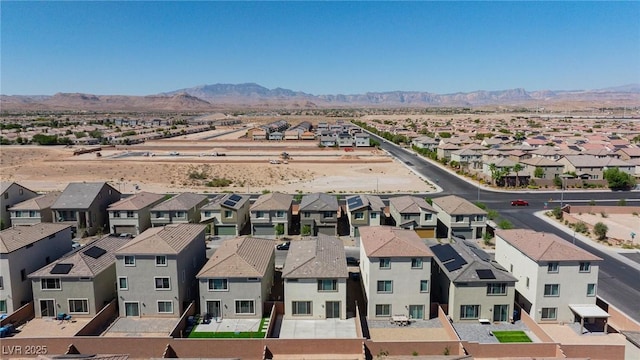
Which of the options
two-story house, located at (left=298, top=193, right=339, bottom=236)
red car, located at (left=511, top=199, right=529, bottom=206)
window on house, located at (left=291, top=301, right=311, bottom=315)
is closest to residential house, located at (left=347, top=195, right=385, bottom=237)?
two-story house, located at (left=298, top=193, right=339, bottom=236)

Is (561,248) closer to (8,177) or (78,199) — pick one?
(78,199)

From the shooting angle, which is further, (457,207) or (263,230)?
(263,230)

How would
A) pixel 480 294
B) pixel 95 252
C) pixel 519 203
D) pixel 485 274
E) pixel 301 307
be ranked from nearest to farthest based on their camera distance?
pixel 480 294, pixel 485 274, pixel 301 307, pixel 95 252, pixel 519 203

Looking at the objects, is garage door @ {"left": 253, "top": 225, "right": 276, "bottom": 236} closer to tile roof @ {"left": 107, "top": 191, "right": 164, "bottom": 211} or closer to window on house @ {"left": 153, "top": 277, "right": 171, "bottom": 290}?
tile roof @ {"left": 107, "top": 191, "right": 164, "bottom": 211}

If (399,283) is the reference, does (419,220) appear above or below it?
above

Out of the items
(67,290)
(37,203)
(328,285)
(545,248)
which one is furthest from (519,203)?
(37,203)

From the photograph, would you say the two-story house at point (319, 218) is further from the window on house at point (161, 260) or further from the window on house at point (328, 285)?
the window on house at point (161, 260)

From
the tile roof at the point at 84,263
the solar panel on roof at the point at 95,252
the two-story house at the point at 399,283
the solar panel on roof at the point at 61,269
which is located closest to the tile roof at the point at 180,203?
the tile roof at the point at 84,263

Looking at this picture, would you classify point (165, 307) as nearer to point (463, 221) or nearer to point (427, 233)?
point (427, 233)
